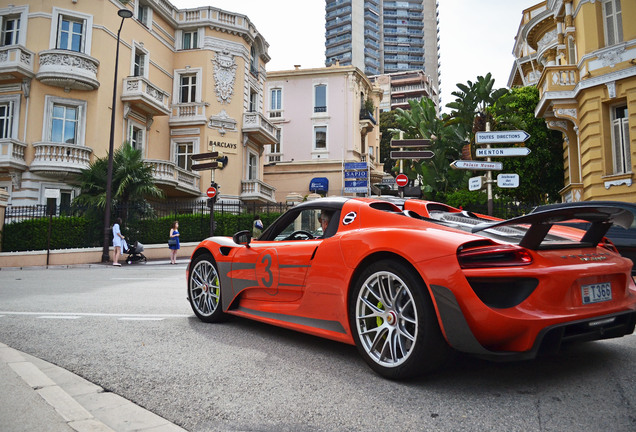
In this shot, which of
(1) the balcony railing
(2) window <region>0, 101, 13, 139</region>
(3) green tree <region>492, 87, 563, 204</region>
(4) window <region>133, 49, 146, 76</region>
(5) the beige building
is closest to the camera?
(2) window <region>0, 101, 13, 139</region>

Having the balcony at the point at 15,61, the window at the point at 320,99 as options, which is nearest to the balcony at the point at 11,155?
the balcony at the point at 15,61

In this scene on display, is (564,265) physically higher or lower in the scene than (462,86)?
lower

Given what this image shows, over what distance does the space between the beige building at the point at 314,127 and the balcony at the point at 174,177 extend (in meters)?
12.8

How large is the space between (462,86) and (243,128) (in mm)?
13132

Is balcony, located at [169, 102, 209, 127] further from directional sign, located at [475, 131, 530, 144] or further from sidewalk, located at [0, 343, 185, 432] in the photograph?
sidewalk, located at [0, 343, 185, 432]

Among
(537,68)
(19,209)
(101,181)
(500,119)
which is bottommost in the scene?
(19,209)

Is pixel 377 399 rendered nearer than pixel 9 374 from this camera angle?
Yes

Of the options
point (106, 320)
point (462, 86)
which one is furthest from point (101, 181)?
point (462, 86)

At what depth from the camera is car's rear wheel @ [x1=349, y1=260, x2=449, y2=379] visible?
8.98 ft

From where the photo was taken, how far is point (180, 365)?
3.40 metres

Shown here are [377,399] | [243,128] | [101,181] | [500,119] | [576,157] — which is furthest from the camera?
[243,128]

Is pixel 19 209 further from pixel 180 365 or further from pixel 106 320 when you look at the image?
pixel 180 365

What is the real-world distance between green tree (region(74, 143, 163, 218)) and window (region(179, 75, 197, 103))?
30.0 ft

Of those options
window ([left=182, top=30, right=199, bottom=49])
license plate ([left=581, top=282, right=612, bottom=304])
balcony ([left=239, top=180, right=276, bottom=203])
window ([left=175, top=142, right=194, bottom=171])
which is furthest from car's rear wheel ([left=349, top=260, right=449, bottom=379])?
window ([left=182, top=30, right=199, bottom=49])
